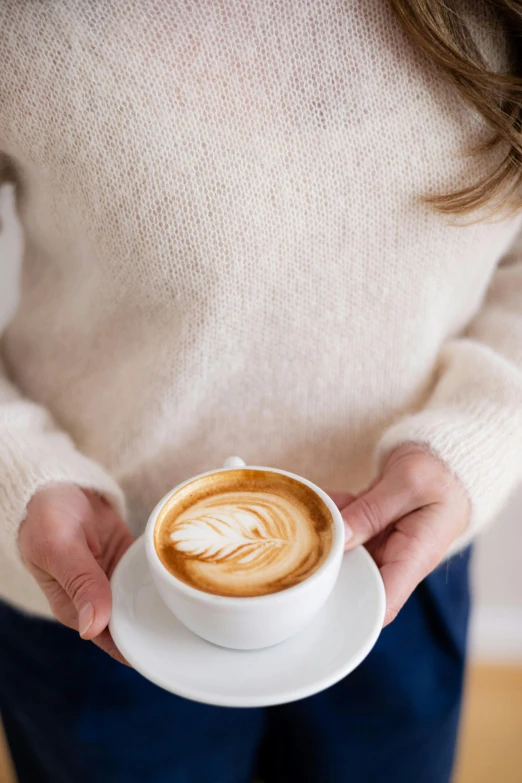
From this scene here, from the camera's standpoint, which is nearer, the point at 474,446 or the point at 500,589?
the point at 474,446

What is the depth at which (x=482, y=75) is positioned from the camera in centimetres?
59

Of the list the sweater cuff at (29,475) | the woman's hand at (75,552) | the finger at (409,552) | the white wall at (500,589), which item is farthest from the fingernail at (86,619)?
the white wall at (500,589)

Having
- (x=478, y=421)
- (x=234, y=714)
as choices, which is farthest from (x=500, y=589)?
(x=478, y=421)

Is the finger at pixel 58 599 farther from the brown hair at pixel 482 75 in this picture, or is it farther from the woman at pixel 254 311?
the brown hair at pixel 482 75

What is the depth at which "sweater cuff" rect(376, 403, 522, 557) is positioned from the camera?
2.07ft

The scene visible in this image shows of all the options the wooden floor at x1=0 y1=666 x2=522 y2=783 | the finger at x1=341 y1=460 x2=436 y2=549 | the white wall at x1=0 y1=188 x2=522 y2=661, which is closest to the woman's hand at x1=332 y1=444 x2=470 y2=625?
the finger at x1=341 y1=460 x2=436 y2=549

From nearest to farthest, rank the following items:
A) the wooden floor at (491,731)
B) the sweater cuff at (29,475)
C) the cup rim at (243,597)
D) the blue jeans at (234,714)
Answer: the cup rim at (243,597) → the sweater cuff at (29,475) → the blue jeans at (234,714) → the wooden floor at (491,731)

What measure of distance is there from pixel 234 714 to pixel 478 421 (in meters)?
0.49

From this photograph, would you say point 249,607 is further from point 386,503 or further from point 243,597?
point 386,503

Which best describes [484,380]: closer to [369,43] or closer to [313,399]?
[313,399]

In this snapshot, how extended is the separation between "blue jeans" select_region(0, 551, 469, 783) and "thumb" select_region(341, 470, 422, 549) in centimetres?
25

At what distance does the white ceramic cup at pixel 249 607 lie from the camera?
1.56 ft

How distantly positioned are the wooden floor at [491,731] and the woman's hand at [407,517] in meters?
1.02

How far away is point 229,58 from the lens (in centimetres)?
58
